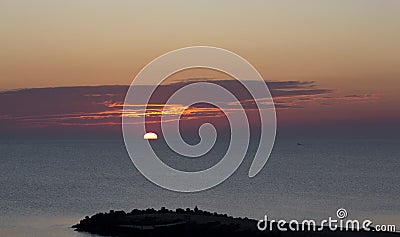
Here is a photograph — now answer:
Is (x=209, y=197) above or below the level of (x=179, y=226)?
above

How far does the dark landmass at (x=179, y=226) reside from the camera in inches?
1799

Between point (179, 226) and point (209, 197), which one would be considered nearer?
point (179, 226)

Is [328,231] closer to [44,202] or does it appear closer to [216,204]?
[216,204]

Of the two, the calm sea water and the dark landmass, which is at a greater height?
the calm sea water

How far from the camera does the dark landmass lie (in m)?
45.7

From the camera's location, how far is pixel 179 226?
48.7 metres

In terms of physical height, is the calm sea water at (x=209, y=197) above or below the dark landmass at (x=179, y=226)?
above

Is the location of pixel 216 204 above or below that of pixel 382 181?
below

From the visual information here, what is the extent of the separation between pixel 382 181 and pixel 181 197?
3514cm

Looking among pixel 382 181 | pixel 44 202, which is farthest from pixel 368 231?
pixel 382 181

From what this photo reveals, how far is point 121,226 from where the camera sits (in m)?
50.9

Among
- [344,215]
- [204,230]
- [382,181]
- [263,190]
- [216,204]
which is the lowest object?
[204,230]

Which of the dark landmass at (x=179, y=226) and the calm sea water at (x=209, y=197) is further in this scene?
the calm sea water at (x=209, y=197)

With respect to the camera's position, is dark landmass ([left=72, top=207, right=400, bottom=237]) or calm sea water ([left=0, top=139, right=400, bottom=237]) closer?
dark landmass ([left=72, top=207, right=400, bottom=237])
